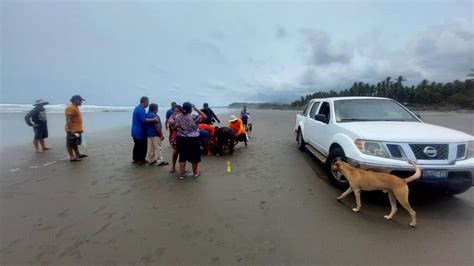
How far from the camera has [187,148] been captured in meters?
5.46

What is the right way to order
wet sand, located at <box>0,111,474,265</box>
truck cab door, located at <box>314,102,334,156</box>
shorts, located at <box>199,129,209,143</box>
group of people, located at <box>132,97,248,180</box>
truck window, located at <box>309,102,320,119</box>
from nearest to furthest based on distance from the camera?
1. wet sand, located at <box>0,111,474,265</box>
2. group of people, located at <box>132,97,248,180</box>
3. truck cab door, located at <box>314,102,334,156</box>
4. truck window, located at <box>309,102,320,119</box>
5. shorts, located at <box>199,129,209,143</box>

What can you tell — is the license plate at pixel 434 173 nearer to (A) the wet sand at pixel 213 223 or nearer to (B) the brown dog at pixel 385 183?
(B) the brown dog at pixel 385 183

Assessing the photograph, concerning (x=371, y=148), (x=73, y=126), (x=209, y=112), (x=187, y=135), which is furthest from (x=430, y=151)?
(x=73, y=126)

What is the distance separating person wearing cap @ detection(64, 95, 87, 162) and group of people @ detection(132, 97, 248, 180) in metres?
1.74

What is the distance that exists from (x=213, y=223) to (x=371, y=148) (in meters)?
2.69

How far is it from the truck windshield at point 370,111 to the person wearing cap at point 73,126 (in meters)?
6.87

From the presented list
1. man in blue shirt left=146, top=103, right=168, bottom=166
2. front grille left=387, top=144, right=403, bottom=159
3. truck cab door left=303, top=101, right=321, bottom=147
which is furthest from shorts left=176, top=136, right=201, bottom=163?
front grille left=387, top=144, right=403, bottom=159

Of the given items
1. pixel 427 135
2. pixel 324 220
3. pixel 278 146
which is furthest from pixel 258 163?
pixel 427 135

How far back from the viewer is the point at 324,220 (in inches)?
143

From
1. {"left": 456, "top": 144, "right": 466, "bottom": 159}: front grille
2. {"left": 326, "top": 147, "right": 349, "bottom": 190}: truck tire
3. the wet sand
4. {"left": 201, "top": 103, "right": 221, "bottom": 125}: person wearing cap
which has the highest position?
{"left": 201, "top": 103, "right": 221, "bottom": 125}: person wearing cap

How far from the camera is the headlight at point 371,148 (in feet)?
12.7

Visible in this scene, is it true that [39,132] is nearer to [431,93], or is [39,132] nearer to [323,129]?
[323,129]

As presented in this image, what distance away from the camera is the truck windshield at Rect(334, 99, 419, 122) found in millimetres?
5332

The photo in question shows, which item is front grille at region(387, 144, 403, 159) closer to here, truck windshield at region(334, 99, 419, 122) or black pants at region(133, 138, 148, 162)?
truck windshield at region(334, 99, 419, 122)
